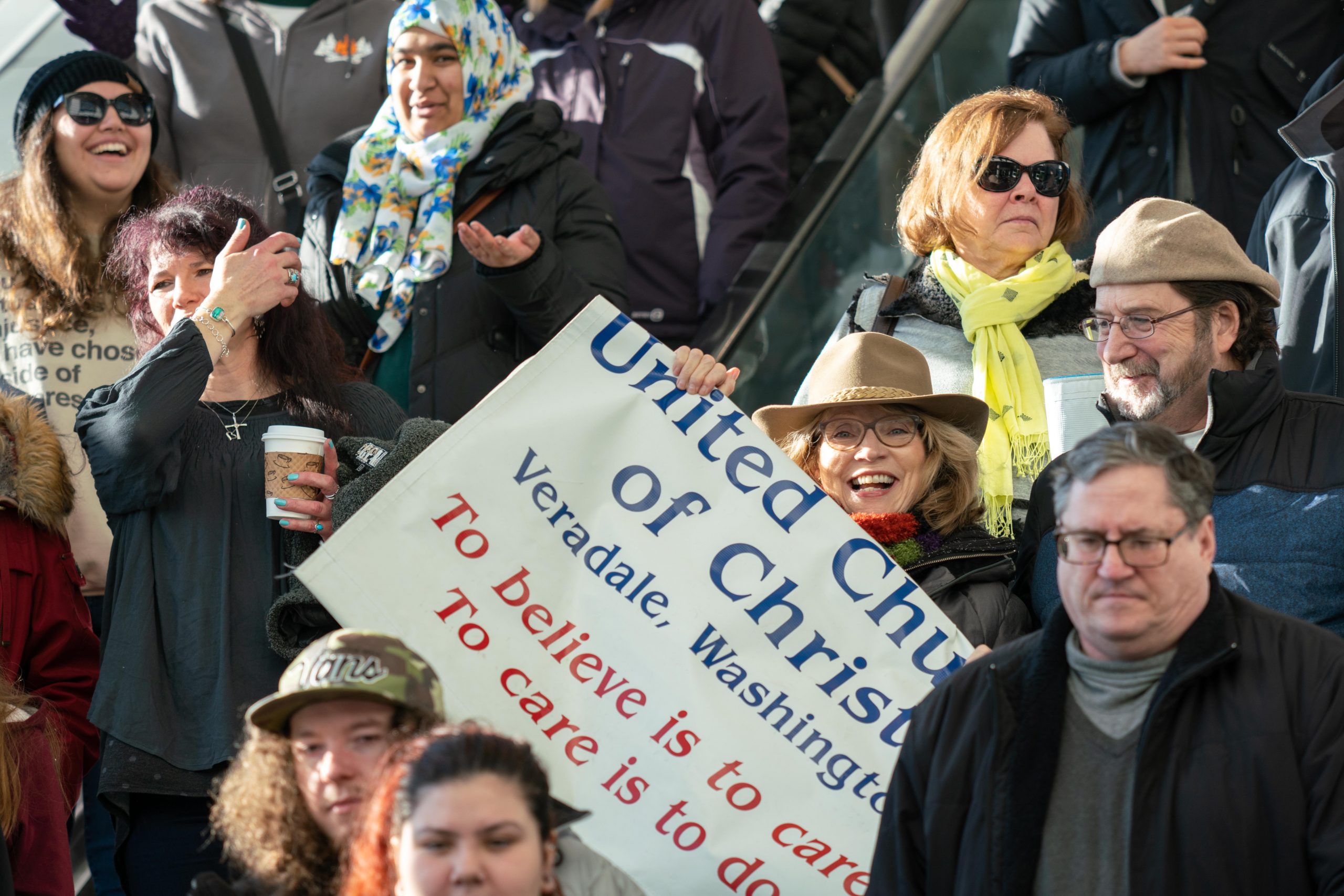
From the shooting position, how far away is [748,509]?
393cm

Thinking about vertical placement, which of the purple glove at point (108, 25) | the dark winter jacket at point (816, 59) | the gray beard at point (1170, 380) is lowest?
the gray beard at point (1170, 380)

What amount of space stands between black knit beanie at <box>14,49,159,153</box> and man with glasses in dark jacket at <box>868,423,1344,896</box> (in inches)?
141

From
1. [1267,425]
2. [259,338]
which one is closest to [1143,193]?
[1267,425]

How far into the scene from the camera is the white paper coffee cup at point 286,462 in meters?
3.92

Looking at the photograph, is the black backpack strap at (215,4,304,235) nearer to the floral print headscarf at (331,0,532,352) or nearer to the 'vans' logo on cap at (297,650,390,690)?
the floral print headscarf at (331,0,532,352)

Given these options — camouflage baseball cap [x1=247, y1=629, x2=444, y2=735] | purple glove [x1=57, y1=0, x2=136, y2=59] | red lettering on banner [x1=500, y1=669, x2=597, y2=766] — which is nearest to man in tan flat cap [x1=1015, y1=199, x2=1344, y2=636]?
red lettering on banner [x1=500, y1=669, x2=597, y2=766]

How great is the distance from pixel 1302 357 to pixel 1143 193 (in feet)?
3.68

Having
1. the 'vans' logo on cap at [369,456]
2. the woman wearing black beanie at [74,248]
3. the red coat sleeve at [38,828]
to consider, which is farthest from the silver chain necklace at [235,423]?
the red coat sleeve at [38,828]

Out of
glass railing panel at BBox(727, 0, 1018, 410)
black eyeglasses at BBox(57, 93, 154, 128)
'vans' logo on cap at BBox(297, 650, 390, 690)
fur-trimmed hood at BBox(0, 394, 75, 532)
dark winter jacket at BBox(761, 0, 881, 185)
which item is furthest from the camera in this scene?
dark winter jacket at BBox(761, 0, 881, 185)

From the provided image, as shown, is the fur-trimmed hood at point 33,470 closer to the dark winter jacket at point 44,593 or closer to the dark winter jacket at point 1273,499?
the dark winter jacket at point 44,593

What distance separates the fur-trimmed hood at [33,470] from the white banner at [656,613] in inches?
47.0

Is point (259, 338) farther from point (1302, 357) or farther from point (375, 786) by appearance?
point (1302, 357)

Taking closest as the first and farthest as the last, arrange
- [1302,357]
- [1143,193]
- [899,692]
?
[899,692], [1302,357], [1143,193]

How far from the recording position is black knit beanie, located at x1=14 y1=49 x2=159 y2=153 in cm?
530
